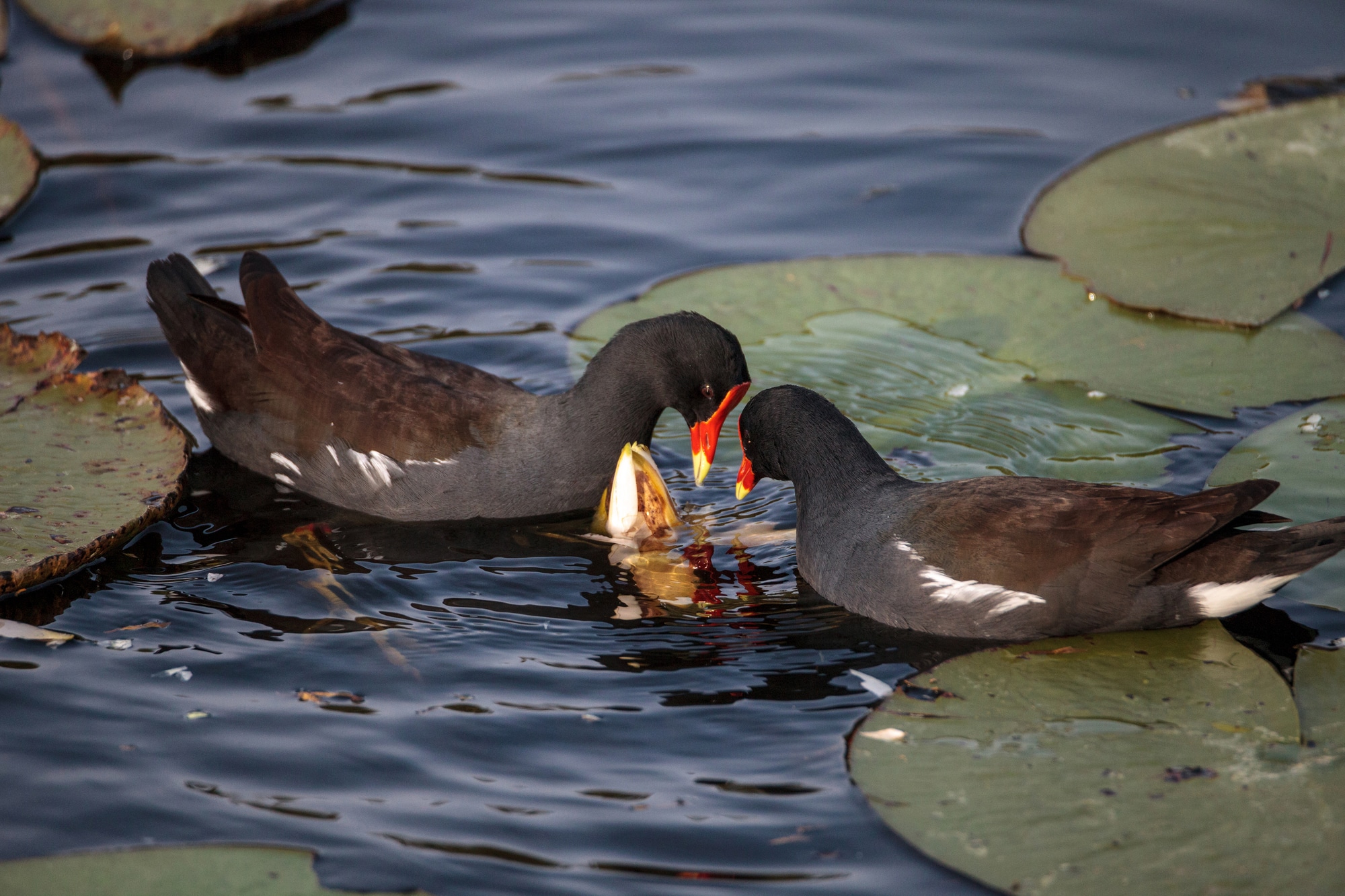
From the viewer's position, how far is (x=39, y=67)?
9281 mm

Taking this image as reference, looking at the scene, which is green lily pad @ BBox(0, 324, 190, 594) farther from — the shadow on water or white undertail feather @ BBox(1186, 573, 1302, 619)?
the shadow on water

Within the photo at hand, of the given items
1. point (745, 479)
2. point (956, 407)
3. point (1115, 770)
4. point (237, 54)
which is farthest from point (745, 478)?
point (237, 54)

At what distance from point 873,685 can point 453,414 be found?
2.01 metres

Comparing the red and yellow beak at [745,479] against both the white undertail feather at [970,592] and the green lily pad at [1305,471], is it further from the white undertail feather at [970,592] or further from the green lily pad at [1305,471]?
the green lily pad at [1305,471]

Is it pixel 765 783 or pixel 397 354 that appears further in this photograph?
pixel 397 354

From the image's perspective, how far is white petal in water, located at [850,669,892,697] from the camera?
4.12 meters

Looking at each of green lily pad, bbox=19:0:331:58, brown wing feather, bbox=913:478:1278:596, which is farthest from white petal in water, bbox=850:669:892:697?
green lily pad, bbox=19:0:331:58

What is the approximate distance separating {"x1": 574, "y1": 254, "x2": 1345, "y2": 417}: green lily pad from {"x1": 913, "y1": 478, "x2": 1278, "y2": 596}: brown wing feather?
4.99 feet

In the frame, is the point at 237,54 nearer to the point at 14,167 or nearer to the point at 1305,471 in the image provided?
the point at 14,167

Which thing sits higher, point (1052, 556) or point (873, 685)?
point (1052, 556)

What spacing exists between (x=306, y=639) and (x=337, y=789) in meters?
0.86

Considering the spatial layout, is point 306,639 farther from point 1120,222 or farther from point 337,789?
point 1120,222

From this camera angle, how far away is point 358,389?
17.3 ft

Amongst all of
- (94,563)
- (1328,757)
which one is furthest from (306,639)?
(1328,757)
